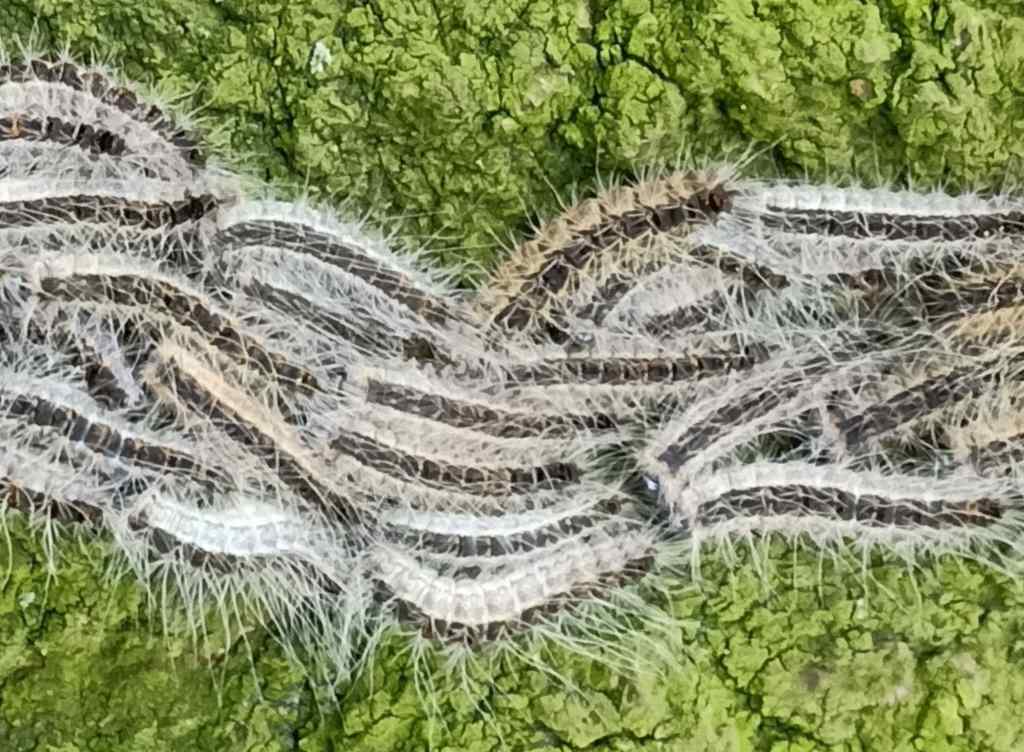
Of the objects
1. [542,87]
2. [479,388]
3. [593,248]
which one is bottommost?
[479,388]

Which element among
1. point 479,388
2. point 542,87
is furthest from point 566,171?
point 479,388

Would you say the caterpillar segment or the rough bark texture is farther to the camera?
the caterpillar segment

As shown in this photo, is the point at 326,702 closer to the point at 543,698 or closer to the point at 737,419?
the point at 543,698

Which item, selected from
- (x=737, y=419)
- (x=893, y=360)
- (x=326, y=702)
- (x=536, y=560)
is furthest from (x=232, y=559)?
(x=893, y=360)

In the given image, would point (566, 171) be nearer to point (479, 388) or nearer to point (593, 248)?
point (593, 248)

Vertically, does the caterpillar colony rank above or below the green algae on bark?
below
